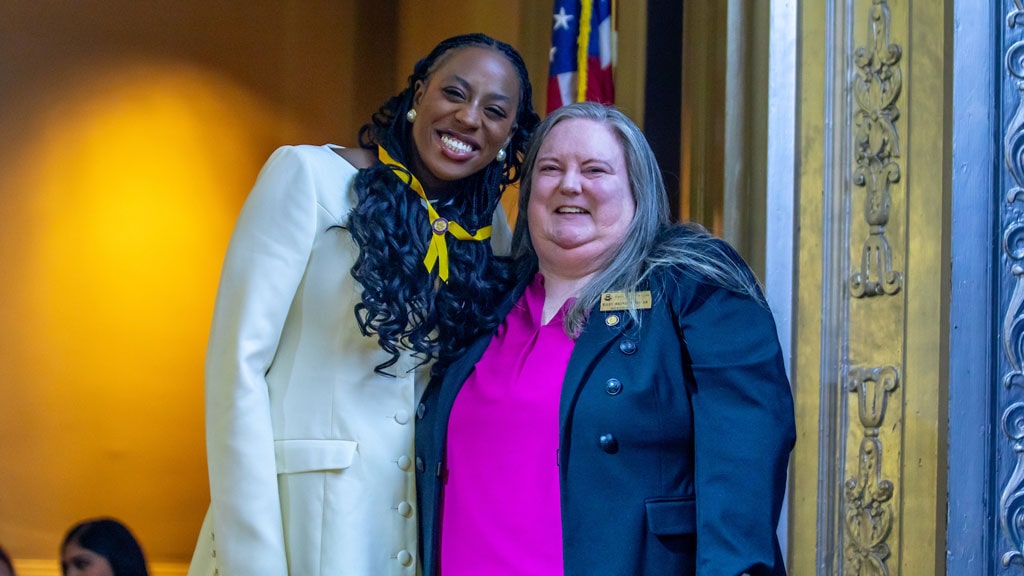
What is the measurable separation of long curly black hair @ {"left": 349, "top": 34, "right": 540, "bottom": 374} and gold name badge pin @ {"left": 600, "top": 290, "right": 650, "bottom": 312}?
264 millimetres

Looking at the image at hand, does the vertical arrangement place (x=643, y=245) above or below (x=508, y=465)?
above

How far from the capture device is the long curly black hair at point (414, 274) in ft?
7.94

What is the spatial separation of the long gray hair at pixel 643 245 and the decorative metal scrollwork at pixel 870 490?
0.48 m

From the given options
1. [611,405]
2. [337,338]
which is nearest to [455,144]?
[337,338]

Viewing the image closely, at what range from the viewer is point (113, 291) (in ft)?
18.8

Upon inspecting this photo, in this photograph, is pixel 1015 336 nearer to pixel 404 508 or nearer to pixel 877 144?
pixel 877 144

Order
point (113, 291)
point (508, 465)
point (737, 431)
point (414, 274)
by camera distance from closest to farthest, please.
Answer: point (737, 431) < point (508, 465) < point (414, 274) < point (113, 291)

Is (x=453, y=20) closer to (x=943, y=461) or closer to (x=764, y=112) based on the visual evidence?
(x=764, y=112)

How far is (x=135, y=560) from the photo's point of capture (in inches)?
192

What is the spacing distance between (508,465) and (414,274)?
47cm

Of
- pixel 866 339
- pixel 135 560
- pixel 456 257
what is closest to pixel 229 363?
pixel 456 257

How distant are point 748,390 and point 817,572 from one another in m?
0.87

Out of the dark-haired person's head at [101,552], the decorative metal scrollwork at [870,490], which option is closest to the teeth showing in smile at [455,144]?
the decorative metal scrollwork at [870,490]

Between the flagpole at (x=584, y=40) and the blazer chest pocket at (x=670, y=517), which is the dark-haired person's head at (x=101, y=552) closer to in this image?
the flagpole at (x=584, y=40)
